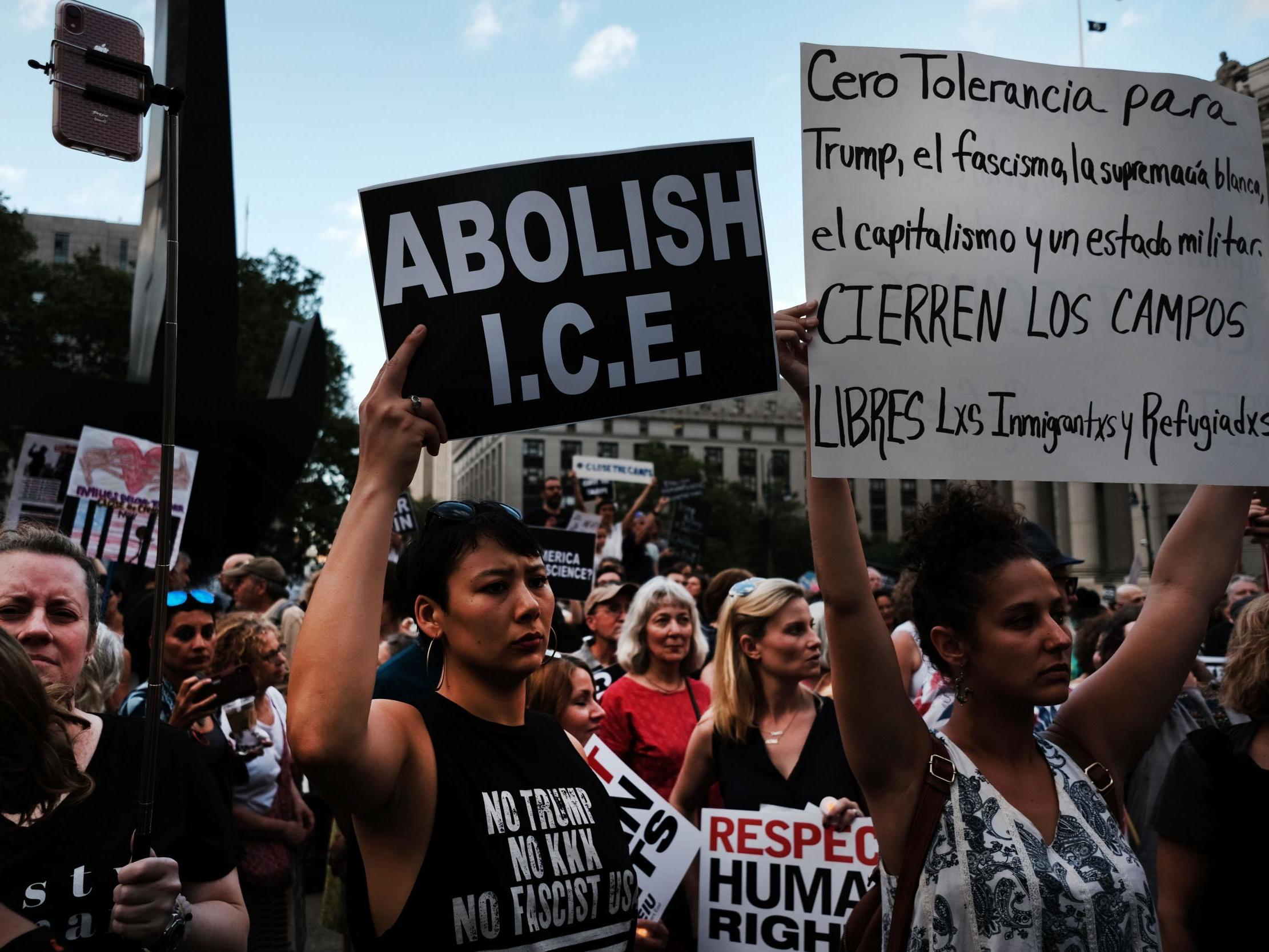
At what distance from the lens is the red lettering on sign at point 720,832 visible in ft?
13.0

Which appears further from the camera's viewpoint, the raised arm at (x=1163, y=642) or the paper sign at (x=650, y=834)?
the paper sign at (x=650, y=834)

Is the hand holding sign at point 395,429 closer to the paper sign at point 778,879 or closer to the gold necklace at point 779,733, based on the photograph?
the paper sign at point 778,879

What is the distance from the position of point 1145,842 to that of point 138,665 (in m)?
4.57

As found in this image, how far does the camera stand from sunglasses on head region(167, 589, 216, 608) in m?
5.00

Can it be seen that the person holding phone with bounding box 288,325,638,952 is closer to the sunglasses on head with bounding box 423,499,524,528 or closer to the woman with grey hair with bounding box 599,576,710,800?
the sunglasses on head with bounding box 423,499,524,528

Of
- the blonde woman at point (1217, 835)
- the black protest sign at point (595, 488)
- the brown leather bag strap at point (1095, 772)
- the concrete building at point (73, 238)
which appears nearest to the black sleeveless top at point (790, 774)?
the blonde woman at point (1217, 835)

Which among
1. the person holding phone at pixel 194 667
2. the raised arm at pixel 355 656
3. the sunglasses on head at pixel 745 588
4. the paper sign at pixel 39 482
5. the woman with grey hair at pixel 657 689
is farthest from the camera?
the paper sign at pixel 39 482

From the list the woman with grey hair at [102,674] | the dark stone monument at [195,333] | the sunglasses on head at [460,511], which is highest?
the dark stone monument at [195,333]

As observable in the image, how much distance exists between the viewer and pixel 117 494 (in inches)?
337

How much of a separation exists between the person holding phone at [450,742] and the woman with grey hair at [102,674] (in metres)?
1.19

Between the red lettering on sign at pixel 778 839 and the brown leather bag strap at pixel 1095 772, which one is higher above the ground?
the brown leather bag strap at pixel 1095 772

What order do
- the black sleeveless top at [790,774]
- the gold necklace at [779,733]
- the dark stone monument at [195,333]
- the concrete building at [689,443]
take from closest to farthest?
the black sleeveless top at [790,774], the gold necklace at [779,733], the dark stone monument at [195,333], the concrete building at [689,443]

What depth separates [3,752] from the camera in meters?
1.76

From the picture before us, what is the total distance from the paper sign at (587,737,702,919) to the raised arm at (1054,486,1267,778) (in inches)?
66.5
